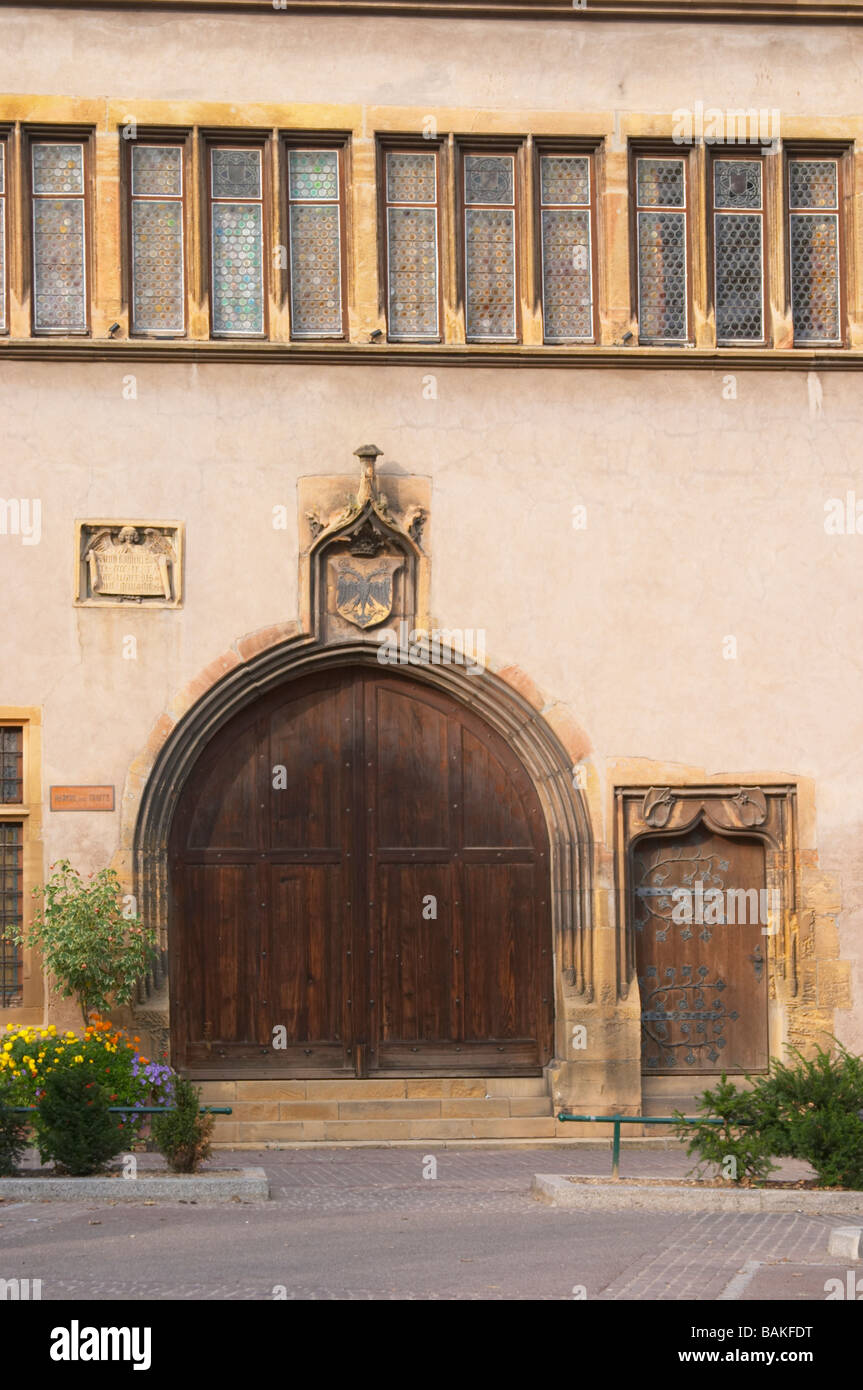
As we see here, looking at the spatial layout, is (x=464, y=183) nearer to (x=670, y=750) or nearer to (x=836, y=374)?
(x=836, y=374)

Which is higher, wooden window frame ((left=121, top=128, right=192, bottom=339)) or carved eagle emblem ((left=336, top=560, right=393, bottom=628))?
wooden window frame ((left=121, top=128, right=192, bottom=339))

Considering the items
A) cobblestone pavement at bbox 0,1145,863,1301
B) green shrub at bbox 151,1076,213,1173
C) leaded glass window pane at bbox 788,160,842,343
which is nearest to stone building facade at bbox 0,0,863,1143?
leaded glass window pane at bbox 788,160,842,343

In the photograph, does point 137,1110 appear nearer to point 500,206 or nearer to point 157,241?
point 157,241

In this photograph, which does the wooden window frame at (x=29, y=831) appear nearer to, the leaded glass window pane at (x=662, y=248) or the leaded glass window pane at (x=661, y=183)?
the leaded glass window pane at (x=662, y=248)

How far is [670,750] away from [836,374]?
363 centimetres

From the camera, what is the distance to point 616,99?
18.1m

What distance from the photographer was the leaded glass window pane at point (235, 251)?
58.0 ft

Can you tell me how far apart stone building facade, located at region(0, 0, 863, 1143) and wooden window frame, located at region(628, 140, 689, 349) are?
4 centimetres

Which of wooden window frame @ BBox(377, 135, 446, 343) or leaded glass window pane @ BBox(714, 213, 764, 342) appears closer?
wooden window frame @ BBox(377, 135, 446, 343)

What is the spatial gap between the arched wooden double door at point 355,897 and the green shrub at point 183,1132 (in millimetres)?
3810

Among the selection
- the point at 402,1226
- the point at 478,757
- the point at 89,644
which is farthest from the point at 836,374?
the point at 402,1226

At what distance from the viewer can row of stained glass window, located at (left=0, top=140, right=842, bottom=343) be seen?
17578 mm

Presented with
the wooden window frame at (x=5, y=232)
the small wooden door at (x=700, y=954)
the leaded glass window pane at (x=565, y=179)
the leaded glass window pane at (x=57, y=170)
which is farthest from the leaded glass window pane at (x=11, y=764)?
the leaded glass window pane at (x=565, y=179)

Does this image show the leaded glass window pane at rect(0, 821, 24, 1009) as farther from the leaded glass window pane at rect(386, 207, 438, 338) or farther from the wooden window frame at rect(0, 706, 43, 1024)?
the leaded glass window pane at rect(386, 207, 438, 338)
